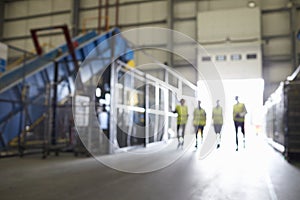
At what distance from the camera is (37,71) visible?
7.79 meters

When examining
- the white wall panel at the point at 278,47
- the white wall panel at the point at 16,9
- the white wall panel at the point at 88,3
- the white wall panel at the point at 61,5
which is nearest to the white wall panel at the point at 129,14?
the white wall panel at the point at 88,3

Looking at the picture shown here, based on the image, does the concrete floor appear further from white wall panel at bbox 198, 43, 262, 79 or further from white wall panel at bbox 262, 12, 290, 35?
white wall panel at bbox 262, 12, 290, 35

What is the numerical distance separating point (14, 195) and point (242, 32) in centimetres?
1294

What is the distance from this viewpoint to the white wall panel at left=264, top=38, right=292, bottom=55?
13633 mm

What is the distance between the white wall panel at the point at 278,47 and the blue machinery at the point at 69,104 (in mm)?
7869

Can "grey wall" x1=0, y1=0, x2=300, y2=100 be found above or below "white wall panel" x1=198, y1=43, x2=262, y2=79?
above

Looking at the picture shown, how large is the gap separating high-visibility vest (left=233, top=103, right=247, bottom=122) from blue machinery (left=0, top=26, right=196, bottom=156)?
170 centimetres

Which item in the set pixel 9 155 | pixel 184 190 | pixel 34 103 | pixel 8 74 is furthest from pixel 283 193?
pixel 8 74

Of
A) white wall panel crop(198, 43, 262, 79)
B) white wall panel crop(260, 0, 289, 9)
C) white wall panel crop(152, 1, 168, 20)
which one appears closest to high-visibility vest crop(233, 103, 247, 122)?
white wall panel crop(198, 43, 262, 79)

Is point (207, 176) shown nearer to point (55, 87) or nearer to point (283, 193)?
point (283, 193)

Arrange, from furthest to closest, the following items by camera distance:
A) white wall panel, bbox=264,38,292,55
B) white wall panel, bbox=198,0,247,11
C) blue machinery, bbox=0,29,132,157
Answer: white wall panel, bbox=198,0,247,11
white wall panel, bbox=264,38,292,55
blue machinery, bbox=0,29,132,157

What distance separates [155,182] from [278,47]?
12.4 m

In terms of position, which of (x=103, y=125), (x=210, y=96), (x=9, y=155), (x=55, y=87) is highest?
A: (x=55, y=87)

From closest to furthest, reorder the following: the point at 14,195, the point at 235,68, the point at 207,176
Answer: the point at 14,195 < the point at 207,176 < the point at 235,68
